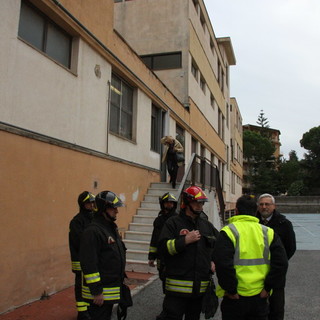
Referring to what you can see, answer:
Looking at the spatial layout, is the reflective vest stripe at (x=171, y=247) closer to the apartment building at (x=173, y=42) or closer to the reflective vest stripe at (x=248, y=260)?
the reflective vest stripe at (x=248, y=260)

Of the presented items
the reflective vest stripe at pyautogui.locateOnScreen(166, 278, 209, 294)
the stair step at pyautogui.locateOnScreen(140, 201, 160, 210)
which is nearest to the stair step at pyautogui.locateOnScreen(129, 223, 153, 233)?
the stair step at pyautogui.locateOnScreen(140, 201, 160, 210)

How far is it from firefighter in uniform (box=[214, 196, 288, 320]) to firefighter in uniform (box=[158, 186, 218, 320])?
38cm

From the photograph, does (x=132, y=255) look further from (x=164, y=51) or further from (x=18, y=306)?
(x=164, y=51)

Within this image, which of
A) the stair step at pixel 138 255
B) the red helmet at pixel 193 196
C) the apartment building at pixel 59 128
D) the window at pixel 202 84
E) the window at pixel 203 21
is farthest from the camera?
the window at pixel 203 21

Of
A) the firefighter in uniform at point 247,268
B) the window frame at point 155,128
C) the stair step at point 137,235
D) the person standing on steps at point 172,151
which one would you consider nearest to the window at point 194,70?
the window frame at point 155,128

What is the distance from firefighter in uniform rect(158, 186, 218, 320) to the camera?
321cm

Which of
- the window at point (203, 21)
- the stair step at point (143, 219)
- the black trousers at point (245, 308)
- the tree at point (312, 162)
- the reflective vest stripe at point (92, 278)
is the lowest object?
the black trousers at point (245, 308)

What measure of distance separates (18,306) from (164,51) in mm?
12995

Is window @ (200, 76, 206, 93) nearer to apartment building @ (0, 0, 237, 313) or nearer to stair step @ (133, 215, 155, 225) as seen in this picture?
apartment building @ (0, 0, 237, 313)

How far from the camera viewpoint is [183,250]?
10.6ft

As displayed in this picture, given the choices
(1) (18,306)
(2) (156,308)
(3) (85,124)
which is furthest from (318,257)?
(1) (18,306)

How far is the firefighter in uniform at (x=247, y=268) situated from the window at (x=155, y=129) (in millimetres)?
9313

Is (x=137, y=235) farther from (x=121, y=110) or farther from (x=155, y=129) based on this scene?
(x=155, y=129)

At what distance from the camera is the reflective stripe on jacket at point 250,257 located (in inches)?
112
